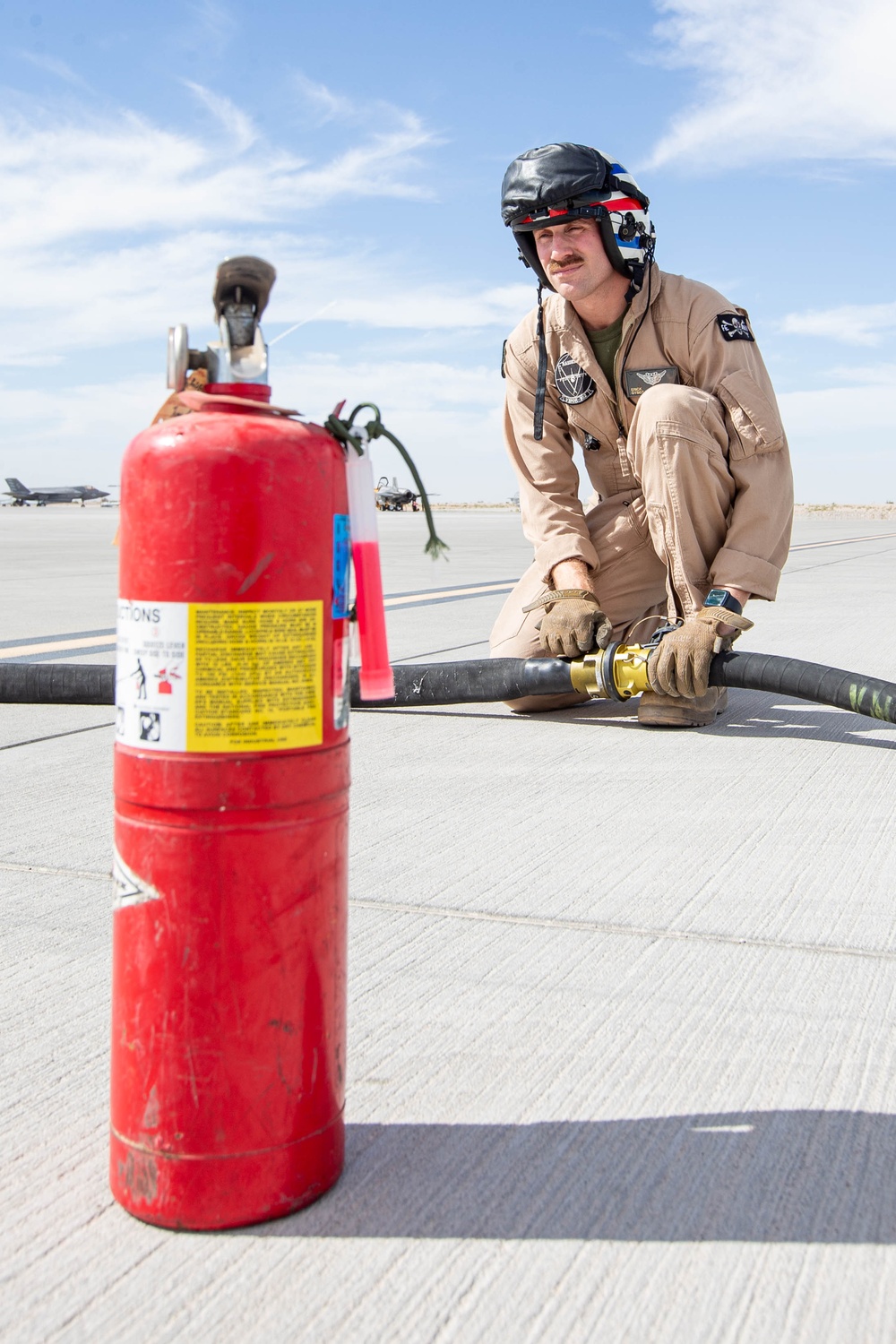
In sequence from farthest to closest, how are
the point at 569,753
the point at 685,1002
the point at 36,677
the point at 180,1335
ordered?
the point at 36,677 → the point at 569,753 → the point at 685,1002 → the point at 180,1335

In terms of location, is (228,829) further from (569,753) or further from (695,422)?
(695,422)

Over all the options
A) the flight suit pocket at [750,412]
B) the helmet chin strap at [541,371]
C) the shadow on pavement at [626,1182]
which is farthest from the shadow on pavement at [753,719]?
the shadow on pavement at [626,1182]

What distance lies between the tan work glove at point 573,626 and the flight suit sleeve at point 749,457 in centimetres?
36

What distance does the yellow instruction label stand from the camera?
112 cm

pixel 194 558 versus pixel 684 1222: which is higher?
pixel 194 558

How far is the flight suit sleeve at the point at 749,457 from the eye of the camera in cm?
335

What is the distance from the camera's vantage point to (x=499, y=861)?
220 cm

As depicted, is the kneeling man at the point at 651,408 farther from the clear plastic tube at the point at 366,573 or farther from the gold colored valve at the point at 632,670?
the clear plastic tube at the point at 366,573

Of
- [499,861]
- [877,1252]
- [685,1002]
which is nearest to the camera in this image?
[877,1252]

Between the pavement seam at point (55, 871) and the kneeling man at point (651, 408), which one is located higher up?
the kneeling man at point (651, 408)

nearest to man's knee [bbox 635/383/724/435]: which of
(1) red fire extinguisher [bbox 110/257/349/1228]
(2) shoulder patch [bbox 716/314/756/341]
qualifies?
(2) shoulder patch [bbox 716/314/756/341]

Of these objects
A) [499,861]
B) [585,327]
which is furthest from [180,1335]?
[585,327]

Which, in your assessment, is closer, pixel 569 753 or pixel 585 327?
pixel 569 753

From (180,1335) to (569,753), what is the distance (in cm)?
224
